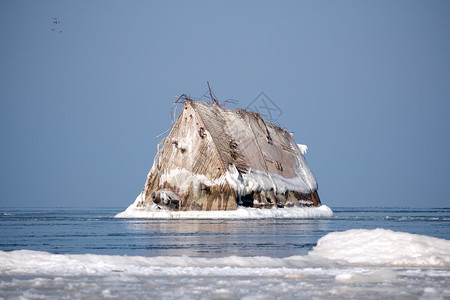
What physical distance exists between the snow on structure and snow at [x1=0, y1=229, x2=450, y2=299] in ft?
90.8

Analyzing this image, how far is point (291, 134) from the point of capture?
62.8 metres

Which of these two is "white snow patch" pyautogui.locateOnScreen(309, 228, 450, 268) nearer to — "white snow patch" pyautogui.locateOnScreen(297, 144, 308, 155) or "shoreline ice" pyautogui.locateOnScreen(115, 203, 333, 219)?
"shoreline ice" pyautogui.locateOnScreen(115, 203, 333, 219)

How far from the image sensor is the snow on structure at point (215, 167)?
44.2 m

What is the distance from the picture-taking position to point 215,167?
145 ft

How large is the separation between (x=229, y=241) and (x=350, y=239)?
5.92 metres

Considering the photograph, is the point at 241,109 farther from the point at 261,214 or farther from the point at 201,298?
the point at 201,298

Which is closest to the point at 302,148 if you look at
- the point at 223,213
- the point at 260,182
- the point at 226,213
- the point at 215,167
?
the point at 260,182

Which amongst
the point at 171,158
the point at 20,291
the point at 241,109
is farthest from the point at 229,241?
the point at 241,109

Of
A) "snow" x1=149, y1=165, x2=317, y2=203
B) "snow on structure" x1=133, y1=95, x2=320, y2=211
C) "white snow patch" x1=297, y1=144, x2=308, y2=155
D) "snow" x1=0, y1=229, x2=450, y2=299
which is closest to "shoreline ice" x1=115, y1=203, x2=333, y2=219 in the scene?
"snow on structure" x1=133, y1=95, x2=320, y2=211

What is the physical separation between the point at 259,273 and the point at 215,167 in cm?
3212

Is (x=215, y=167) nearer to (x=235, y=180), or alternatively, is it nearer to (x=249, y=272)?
(x=235, y=180)

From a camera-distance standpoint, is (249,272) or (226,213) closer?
(249,272)

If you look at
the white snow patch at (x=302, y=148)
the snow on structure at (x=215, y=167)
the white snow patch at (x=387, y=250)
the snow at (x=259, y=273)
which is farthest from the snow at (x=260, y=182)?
the white snow patch at (x=387, y=250)

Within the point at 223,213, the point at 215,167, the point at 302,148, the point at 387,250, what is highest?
the point at 302,148
